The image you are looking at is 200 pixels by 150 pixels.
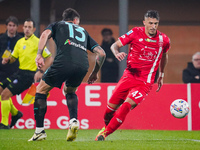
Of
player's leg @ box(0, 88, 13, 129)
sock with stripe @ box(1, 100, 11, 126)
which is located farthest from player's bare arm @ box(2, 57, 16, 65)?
sock with stripe @ box(1, 100, 11, 126)

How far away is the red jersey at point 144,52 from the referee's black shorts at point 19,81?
2864 mm

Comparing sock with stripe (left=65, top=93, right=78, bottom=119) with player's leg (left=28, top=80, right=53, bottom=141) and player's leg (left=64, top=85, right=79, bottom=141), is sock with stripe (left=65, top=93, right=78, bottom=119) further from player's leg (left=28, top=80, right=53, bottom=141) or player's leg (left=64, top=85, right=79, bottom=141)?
player's leg (left=28, top=80, right=53, bottom=141)

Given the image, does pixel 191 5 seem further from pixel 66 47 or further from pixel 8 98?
pixel 66 47

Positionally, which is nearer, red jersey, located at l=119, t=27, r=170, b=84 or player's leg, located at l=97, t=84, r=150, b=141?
player's leg, located at l=97, t=84, r=150, b=141

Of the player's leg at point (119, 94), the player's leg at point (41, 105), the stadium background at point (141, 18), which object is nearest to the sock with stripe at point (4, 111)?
the player's leg at point (119, 94)

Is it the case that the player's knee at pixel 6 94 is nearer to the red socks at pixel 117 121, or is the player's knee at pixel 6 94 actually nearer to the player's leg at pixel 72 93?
the player's leg at pixel 72 93

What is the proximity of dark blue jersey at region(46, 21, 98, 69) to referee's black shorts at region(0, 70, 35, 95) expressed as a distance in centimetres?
298

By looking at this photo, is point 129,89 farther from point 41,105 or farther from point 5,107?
point 5,107

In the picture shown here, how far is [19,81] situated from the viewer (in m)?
9.20

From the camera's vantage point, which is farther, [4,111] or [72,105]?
[4,111]

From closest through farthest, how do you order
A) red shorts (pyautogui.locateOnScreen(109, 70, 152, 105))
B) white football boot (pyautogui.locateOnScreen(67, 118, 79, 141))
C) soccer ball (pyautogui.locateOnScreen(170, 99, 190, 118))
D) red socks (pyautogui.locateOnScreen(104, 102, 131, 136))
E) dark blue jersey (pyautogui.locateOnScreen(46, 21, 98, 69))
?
white football boot (pyautogui.locateOnScreen(67, 118, 79, 141)) → dark blue jersey (pyautogui.locateOnScreen(46, 21, 98, 69)) → red socks (pyautogui.locateOnScreen(104, 102, 131, 136)) → red shorts (pyautogui.locateOnScreen(109, 70, 152, 105)) → soccer ball (pyautogui.locateOnScreen(170, 99, 190, 118))

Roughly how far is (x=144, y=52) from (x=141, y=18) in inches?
340

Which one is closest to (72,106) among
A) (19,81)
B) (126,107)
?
(126,107)

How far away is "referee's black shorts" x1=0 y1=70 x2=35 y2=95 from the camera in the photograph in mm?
9188
